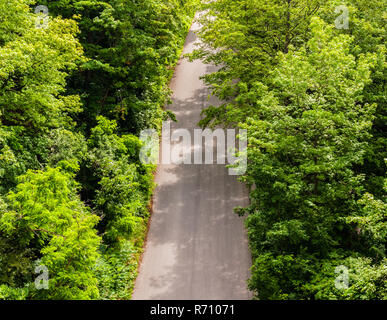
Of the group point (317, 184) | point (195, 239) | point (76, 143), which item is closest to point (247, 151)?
point (317, 184)

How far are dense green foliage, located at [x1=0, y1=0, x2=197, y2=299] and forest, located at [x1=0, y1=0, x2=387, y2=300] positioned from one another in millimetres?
72

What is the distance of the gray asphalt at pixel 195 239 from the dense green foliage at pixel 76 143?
989 mm

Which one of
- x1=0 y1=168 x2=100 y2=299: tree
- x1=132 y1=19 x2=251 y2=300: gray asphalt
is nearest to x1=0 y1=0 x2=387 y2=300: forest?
x1=0 y1=168 x2=100 y2=299: tree

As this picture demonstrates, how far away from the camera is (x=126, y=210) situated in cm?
1947

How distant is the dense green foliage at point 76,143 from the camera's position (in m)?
13.7

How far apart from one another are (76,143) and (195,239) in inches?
293

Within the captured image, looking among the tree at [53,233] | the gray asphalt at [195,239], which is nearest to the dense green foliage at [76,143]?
the tree at [53,233]

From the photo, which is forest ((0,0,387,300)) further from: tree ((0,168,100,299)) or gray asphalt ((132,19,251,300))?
gray asphalt ((132,19,251,300))

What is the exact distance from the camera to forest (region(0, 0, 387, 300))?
13.7 m

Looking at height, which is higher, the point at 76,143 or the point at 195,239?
the point at 76,143

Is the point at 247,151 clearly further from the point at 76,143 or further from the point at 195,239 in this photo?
the point at 76,143

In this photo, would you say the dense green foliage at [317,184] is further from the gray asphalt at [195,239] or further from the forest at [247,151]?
the gray asphalt at [195,239]

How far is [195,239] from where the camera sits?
21.2 meters
